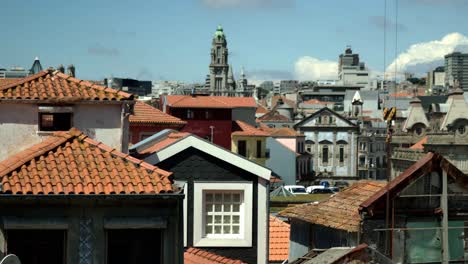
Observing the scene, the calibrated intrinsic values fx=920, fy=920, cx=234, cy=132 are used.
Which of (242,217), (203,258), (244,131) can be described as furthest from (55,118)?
(244,131)

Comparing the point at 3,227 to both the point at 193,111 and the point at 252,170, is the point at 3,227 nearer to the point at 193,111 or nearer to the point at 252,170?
the point at 252,170

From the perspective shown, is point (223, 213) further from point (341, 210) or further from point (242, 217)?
point (341, 210)

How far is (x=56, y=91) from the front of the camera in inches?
638

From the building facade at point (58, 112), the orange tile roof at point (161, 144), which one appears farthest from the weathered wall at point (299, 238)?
the building facade at point (58, 112)

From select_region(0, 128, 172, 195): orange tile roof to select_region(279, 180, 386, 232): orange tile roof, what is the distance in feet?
11.3

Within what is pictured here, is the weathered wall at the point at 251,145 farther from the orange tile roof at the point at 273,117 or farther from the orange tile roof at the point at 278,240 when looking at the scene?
the orange tile roof at the point at 273,117

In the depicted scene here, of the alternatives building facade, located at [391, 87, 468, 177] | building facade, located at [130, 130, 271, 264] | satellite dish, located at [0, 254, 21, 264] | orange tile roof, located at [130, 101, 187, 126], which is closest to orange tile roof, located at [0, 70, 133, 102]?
building facade, located at [130, 130, 271, 264]

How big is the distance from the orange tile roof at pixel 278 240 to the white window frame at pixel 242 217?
6.36ft

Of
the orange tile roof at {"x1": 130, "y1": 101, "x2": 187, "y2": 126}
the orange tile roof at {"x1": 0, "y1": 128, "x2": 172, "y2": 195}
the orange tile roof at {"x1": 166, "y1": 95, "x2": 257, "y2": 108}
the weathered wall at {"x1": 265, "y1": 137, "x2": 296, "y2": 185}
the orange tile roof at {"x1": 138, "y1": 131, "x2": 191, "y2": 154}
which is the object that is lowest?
the weathered wall at {"x1": 265, "y1": 137, "x2": 296, "y2": 185}

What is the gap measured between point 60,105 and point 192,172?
414cm

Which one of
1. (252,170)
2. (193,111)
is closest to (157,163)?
(252,170)

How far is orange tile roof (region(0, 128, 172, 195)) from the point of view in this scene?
42.4 ft

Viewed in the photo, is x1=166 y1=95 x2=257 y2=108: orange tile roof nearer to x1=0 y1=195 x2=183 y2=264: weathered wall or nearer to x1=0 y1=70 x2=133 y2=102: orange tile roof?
x1=0 y1=70 x2=133 y2=102: orange tile roof

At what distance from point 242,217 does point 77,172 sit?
6.27m
